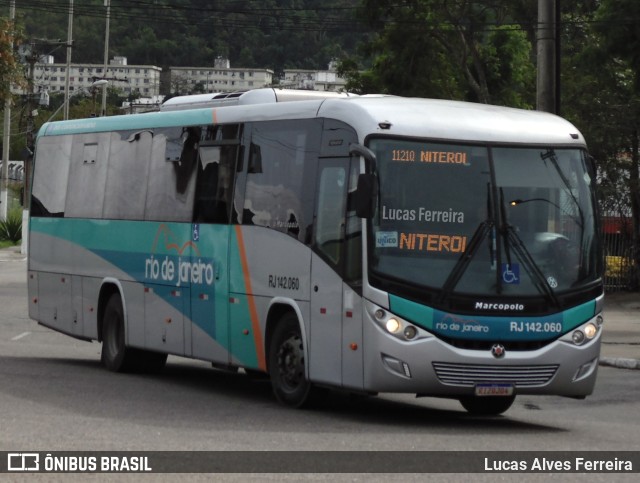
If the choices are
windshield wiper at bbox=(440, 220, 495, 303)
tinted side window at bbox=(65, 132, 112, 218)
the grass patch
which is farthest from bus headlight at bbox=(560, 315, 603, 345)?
the grass patch

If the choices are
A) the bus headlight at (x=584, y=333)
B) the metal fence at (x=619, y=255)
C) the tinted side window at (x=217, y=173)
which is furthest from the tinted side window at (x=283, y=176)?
the metal fence at (x=619, y=255)

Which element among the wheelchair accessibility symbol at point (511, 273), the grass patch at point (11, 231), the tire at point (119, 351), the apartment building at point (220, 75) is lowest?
the grass patch at point (11, 231)

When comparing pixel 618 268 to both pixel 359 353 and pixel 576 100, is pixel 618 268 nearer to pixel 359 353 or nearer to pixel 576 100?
pixel 576 100

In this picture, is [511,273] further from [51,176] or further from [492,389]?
[51,176]

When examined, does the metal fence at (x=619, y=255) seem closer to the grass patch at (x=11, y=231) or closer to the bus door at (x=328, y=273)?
the bus door at (x=328, y=273)

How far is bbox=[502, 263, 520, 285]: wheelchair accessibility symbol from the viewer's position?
44.9 ft

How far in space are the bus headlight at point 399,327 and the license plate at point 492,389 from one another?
67 cm

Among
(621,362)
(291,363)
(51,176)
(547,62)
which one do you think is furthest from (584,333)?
(547,62)

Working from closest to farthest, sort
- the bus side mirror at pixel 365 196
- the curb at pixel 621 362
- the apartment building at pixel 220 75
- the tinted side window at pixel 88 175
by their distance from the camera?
the bus side mirror at pixel 365 196, the tinted side window at pixel 88 175, the curb at pixel 621 362, the apartment building at pixel 220 75

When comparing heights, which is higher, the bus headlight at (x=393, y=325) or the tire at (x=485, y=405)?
the bus headlight at (x=393, y=325)

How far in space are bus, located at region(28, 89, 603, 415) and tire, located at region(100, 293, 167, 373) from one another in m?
2.15

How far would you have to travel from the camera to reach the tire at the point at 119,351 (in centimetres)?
1878

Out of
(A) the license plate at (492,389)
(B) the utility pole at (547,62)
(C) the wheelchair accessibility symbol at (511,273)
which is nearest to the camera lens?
(A) the license plate at (492,389)

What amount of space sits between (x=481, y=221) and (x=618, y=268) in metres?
25.0
